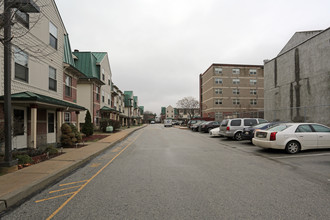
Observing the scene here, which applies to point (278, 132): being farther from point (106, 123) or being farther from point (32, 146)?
point (106, 123)

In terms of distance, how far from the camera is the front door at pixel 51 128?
12734 millimetres

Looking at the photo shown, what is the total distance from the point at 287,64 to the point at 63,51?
25.7 m

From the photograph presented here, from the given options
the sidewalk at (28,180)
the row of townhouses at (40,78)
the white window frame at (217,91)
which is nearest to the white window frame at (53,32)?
the row of townhouses at (40,78)

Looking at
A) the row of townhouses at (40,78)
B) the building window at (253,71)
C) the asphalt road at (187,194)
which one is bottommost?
the asphalt road at (187,194)

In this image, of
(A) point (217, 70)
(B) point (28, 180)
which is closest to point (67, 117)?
(B) point (28, 180)

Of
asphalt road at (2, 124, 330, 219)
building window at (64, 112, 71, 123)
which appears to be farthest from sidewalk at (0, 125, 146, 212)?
building window at (64, 112, 71, 123)

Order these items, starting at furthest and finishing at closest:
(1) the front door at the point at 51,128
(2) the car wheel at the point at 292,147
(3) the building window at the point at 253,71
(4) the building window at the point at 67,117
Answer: (3) the building window at the point at 253,71 < (4) the building window at the point at 67,117 < (1) the front door at the point at 51,128 < (2) the car wheel at the point at 292,147

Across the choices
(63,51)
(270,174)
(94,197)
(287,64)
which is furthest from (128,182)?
(287,64)

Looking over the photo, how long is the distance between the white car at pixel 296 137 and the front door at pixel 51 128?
1256 centimetres

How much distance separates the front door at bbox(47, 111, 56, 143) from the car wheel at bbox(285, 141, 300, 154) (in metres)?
13.5

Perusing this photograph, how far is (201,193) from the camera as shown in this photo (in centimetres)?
439

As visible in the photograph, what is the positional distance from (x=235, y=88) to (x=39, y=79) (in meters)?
47.2

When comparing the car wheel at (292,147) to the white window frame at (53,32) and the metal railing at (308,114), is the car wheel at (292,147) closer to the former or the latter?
the metal railing at (308,114)

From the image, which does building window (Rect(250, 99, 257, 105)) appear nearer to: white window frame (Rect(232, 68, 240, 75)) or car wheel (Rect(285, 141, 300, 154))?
white window frame (Rect(232, 68, 240, 75))
